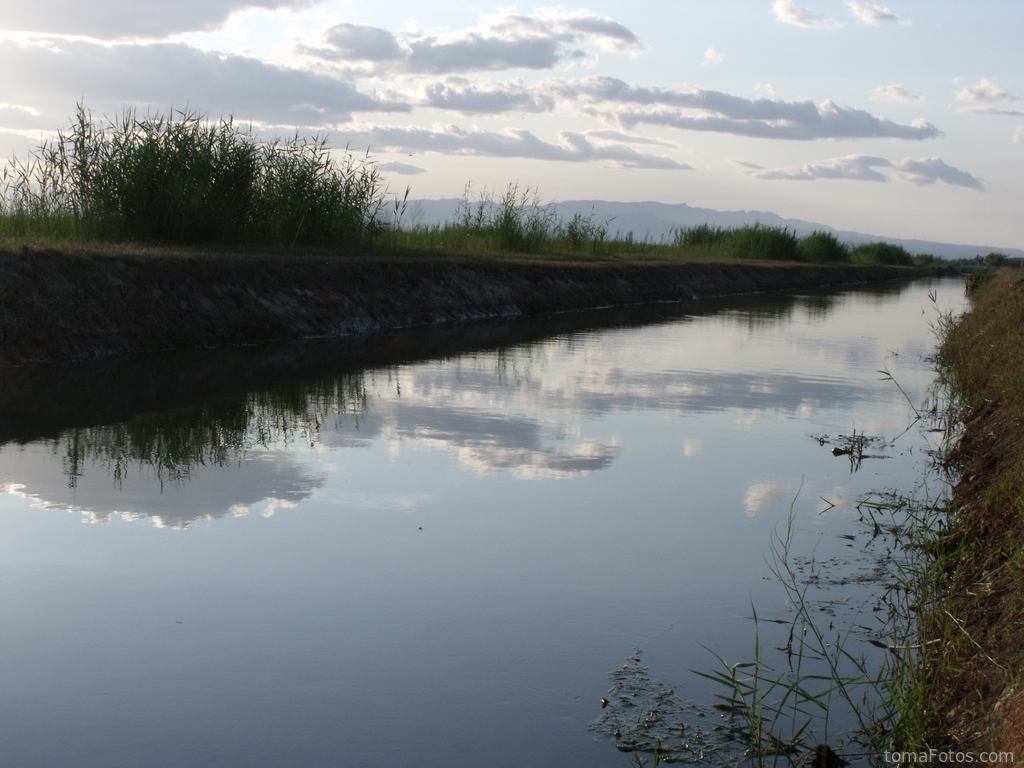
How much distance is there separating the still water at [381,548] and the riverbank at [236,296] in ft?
3.08

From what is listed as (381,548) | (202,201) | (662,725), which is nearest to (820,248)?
(202,201)

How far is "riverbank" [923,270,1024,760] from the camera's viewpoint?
339 centimetres

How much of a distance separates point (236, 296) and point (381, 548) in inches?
367

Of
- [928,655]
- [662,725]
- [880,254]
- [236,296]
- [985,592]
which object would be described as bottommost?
[662,725]

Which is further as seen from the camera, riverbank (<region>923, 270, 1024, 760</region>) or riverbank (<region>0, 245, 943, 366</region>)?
riverbank (<region>0, 245, 943, 366</region>)

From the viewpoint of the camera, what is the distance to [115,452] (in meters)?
7.56

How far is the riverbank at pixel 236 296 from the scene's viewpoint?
11.6 metres

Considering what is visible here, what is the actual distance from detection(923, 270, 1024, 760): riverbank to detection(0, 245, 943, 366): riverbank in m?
8.69

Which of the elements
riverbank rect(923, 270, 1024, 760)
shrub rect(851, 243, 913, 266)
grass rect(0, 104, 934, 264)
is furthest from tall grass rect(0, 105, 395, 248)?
shrub rect(851, 243, 913, 266)

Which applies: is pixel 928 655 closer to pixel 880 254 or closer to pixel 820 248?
pixel 820 248

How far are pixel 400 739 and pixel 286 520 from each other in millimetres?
2554

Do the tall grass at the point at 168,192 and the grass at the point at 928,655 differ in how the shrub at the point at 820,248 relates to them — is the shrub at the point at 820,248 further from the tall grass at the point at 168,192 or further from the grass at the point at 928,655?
the grass at the point at 928,655

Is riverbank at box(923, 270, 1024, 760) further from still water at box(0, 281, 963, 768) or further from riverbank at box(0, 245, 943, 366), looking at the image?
riverbank at box(0, 245, 943, 366)

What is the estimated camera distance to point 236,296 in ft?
46.5
